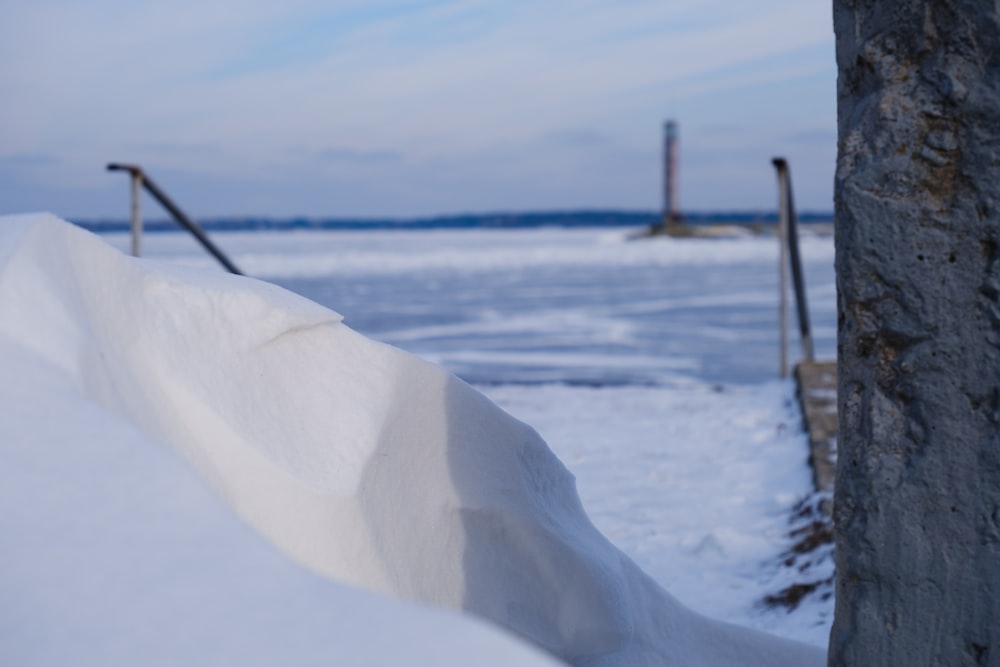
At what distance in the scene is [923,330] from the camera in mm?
1752

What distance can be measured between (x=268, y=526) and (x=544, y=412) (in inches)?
163

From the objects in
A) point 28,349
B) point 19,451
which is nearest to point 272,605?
point 19,451

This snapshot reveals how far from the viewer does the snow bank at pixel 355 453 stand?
5.65ft

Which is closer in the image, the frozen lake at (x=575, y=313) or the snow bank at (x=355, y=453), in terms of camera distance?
the snow bank at (x=355, y=453)

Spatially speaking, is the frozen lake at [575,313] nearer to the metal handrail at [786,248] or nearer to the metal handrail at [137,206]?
the metal handrail at [786,248]

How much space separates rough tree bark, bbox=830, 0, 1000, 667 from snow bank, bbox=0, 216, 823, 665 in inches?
21.1

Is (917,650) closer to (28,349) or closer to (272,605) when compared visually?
(272,605)

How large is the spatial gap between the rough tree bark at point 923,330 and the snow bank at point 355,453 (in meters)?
0.54

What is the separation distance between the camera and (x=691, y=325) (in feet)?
34.3

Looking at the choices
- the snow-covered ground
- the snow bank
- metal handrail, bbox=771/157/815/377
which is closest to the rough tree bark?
the snow bank

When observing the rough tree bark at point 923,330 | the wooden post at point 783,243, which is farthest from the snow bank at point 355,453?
the wooden post at point 783,243

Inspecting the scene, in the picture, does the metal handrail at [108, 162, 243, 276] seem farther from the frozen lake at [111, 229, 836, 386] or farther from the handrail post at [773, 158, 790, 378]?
the handrail post at [773, 158, 790, 378]

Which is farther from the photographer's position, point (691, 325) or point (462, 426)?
point (691, 325)

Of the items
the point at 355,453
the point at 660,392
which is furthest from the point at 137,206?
the point at 355,453
